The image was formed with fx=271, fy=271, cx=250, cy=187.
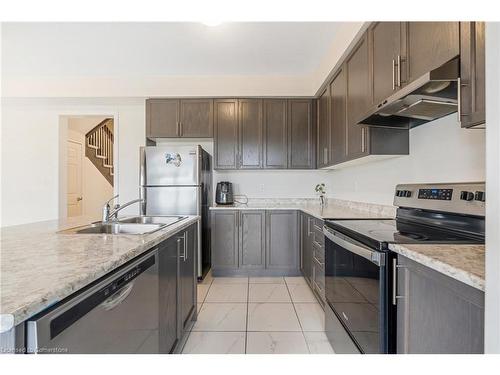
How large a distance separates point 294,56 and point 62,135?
3.55 meters

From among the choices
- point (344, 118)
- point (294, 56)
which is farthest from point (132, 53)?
point (344, 118)

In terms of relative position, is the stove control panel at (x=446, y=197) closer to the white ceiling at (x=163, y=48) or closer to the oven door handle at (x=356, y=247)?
the oven door handle at (x=356, y=247)

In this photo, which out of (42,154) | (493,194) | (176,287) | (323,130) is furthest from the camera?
(42,154)

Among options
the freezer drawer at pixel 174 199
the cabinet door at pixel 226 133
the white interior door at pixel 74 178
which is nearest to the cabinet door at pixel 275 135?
the cabinet door at pixel 226 133

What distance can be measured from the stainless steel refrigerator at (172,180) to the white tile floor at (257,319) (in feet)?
2.08

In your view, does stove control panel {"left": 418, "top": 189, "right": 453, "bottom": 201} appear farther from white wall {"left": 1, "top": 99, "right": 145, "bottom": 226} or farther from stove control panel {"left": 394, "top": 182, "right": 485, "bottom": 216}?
white wall {"left": 1, "top": 99, "right": 145, "bottom": 226}

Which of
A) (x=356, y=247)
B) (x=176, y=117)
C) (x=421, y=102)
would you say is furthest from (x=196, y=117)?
(x=356, y=247)

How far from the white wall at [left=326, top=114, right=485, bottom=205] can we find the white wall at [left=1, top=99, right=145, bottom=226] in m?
3.16

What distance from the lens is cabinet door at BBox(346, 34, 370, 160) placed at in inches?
83.7

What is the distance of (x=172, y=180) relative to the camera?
3234 millimetres

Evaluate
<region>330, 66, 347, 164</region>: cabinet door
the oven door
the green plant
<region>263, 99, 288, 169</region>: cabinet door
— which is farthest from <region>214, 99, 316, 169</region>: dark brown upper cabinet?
the oven door

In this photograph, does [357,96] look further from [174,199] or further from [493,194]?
[174,199]

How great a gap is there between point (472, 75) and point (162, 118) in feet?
10.7

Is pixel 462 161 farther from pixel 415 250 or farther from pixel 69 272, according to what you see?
pixel 69 272
